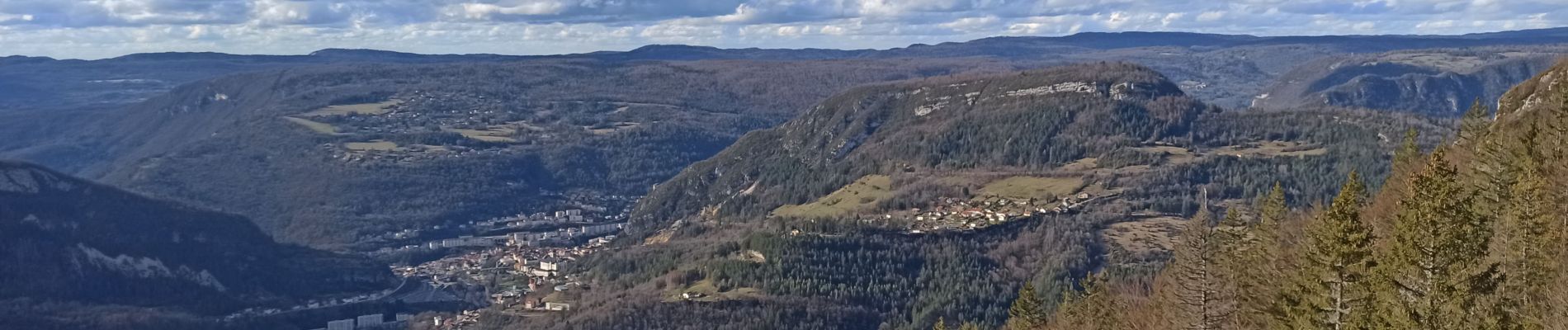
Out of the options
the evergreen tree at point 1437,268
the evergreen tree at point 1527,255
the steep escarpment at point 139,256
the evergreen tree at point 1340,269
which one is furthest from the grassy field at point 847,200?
the evergreen tree at point 1437,268

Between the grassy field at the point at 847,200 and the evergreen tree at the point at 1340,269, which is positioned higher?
the evergreen tree at the point at 1340,269

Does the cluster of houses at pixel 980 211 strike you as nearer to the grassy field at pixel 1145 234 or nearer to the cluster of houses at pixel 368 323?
the grassy field at pixel 1145 234

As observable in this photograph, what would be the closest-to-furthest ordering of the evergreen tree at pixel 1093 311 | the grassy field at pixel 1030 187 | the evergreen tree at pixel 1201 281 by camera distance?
the evergreen tree at pixel 1201 281 < the evergreen tree at pixel 1093 311 < the grassy field at pixel 1030 187

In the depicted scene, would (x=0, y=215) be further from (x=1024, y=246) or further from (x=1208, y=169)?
(x=1208, y=169)

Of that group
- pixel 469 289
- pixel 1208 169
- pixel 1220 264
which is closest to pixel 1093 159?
pixel 1208 169

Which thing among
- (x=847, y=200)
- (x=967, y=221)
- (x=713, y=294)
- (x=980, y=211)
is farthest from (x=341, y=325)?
(x=980, y=211)

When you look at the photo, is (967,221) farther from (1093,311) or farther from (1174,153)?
(1093,311)
